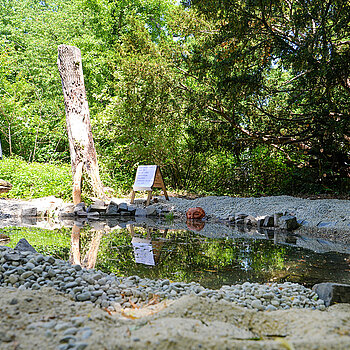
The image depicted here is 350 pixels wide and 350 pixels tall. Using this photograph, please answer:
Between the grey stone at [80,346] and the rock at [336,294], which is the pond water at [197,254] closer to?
the rock at [336,294]

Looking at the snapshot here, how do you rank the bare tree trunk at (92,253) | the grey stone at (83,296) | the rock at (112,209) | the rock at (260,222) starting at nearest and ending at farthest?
the grey stone at (83,296)
the bare tree trunk at (92,253)
the rock at (260,222)
the rock at (112,209)

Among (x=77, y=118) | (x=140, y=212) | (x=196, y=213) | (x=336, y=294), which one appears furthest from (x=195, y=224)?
(x=77, y=118)

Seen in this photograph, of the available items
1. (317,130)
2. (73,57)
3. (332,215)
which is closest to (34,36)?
(73,57)

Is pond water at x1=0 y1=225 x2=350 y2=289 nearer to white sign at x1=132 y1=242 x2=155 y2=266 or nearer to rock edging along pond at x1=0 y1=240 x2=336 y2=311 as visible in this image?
white sign at x1=132 y1=242 x2=155 y2=266

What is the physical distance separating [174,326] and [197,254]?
2.42 meters

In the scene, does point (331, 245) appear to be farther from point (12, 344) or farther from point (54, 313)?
point (12, 344)

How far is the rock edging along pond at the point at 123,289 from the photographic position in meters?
2.31

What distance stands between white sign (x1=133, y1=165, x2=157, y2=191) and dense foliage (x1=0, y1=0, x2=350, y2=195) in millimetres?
1588

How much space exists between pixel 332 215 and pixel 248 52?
126 inches

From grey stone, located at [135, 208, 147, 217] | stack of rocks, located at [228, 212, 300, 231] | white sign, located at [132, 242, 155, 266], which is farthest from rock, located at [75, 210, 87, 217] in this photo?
white sign, located at [132, 242, 155, 266]

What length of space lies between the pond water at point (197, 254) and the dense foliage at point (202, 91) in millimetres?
2842

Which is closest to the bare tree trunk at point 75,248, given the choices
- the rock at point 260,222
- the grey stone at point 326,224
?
the rock at point 260,222

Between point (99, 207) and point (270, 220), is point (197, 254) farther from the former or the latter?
point (99, 207)

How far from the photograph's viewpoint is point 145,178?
857 cm
